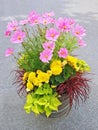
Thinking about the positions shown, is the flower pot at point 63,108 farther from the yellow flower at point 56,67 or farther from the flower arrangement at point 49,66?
the yellow flower at point 56,67

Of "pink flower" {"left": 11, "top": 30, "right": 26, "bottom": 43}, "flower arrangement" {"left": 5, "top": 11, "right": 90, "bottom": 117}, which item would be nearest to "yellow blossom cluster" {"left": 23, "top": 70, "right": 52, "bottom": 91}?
"flower arrangement" {"left": 5, "top": 11, "right": 90, "bottom": 117}

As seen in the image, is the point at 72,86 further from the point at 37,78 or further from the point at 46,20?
the point at 46,20

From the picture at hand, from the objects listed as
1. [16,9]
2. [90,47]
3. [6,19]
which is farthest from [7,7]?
[90,47]

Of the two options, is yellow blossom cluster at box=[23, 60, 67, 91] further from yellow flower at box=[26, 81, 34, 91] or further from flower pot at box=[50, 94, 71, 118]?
flower pot at box=[50, 94, 71, 118]

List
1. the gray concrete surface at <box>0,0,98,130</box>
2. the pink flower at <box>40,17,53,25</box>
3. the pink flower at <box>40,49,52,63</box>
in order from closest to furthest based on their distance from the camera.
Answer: the pink flower at <box>40,49,52,63</box>, the pink flower at <box>40,17,53,25</box>, the gray concrete surface at <box>0,0,98,130</box>

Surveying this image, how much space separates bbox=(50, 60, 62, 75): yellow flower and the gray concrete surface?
40cm

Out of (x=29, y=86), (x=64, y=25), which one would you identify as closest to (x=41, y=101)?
(x=29, y=86)

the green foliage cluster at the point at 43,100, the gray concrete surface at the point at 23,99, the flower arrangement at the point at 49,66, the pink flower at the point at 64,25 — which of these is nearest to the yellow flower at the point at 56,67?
the flower arrangement at the point at 49,66

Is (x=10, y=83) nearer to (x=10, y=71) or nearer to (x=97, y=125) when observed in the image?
(x=10, y=71)

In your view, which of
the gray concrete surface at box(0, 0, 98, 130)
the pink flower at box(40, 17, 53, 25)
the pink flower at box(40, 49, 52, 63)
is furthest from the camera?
the gray concrete surface at box(0, 0, 98, 130)

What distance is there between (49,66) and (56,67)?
0.08m

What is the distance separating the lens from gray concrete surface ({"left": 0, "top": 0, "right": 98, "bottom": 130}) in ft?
5.37

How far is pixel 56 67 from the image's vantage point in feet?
4.73

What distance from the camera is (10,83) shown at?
2006 mm
